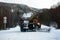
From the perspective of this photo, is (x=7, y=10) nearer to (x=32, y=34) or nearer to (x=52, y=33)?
(x=32, y=34)

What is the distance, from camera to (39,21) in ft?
2.59

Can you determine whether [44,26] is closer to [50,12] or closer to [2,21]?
[50,12]

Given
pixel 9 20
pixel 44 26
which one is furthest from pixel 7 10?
pixel 44 26

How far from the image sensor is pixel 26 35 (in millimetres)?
786

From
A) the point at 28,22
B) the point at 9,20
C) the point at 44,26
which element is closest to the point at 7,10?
the point at 9,20

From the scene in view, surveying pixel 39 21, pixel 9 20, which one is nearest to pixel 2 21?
pixel 9 20

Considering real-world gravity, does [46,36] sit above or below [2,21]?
below

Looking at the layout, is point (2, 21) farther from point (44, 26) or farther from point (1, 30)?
point (44, 26)

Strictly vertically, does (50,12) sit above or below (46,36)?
above

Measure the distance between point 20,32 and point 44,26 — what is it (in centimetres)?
18

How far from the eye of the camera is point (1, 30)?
2.56 feet

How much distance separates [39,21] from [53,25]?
106 mm

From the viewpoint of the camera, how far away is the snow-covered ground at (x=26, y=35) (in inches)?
30.7

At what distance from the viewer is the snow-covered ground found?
78cm
